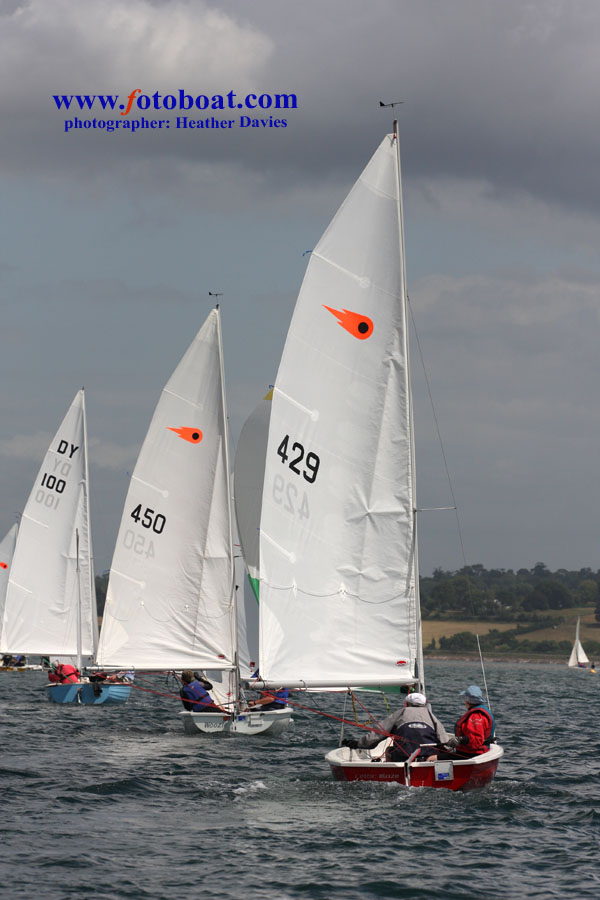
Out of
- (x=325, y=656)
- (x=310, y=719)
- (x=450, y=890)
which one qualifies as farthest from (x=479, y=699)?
(x=310, y=719)

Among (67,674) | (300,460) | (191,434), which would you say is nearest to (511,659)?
(67,674)

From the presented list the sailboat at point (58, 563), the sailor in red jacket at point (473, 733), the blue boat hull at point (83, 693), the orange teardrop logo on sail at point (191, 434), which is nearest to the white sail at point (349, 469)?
the sailor in red jacket at point (473, 733)

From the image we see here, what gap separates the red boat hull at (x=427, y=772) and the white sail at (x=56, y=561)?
974 inches

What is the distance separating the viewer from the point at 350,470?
1783cm

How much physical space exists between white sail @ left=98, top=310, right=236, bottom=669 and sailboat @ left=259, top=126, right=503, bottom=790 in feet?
31.9

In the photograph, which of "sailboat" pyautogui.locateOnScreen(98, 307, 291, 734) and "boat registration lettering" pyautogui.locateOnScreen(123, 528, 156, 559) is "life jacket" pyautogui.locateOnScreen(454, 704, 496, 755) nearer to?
"sailboat" pyautogui.locateOnScreen(98, 307, 291, 734)

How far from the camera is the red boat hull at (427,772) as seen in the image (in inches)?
615

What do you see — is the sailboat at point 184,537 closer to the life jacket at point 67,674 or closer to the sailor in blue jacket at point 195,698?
the sailor in blue jacket at point 195,698

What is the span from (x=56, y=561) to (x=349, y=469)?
981 inches

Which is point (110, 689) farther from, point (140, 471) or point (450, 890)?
point (450, 890)

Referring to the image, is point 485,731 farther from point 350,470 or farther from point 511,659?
point 511,659

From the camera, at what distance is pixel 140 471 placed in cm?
2903

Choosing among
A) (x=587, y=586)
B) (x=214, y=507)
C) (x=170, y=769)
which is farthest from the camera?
(x=587, y=586)

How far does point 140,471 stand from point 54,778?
39.0 feet
